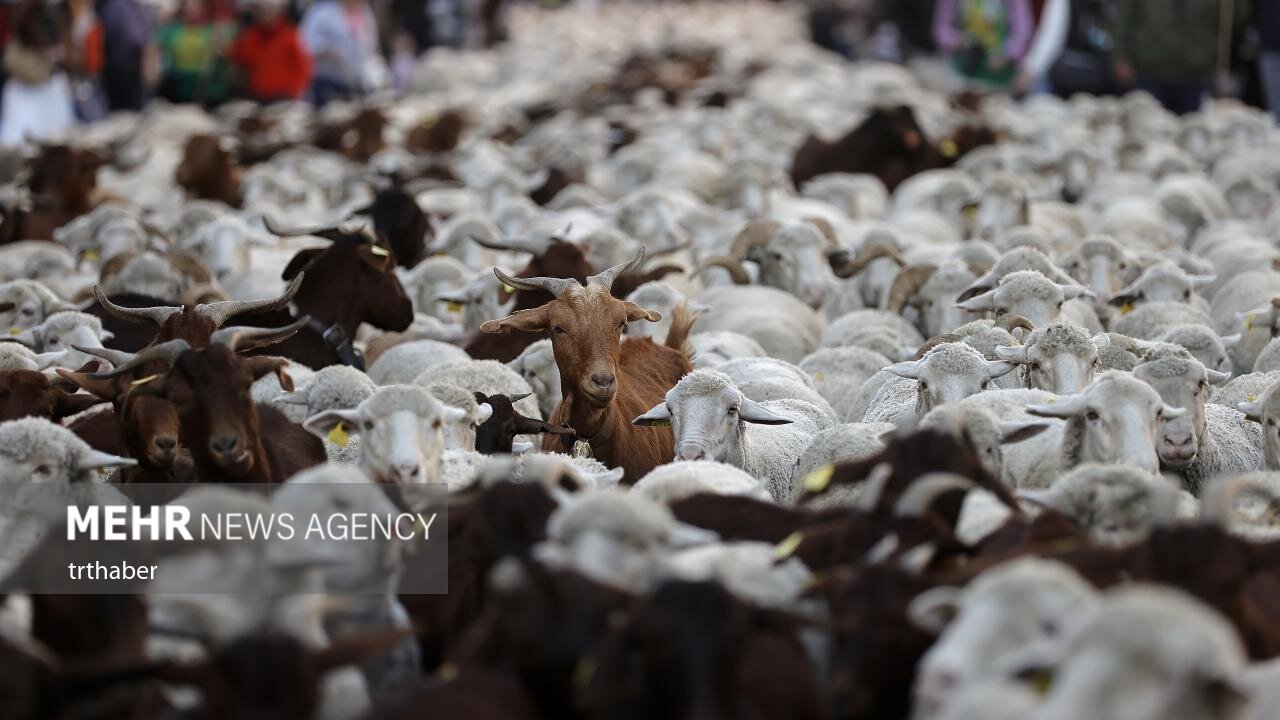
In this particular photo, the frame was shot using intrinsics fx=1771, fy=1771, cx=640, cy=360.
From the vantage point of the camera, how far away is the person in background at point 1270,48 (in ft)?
57.7

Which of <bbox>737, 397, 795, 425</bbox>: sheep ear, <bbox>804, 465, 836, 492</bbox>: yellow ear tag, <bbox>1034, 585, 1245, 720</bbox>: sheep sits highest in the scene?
<bbox>1034, 585, 1245, 720</bbox>: sheep

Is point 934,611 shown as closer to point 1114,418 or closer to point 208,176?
point 1114,418

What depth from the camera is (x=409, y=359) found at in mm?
8469

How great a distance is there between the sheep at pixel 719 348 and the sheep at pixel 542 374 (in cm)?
70

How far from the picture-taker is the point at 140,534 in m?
5.12

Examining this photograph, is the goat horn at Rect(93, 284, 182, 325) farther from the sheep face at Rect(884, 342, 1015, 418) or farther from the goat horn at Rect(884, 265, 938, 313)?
the goat horn at Rect(884, 265, 938, 313)

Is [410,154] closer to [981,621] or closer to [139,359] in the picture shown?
[139,359]

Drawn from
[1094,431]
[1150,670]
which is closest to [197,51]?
[1094,431]

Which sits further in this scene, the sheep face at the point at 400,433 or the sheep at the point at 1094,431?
the sheep at the point at 1094,431

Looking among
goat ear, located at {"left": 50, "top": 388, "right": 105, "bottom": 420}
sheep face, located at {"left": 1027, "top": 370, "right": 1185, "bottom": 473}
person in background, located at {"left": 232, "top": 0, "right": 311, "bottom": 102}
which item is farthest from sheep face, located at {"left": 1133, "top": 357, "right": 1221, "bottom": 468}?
person in background, located at {"left": 232, "top": 0, "right": 311, "bottom": 102}

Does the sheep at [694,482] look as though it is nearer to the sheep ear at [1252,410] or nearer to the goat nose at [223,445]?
the goat nose at [223,445]

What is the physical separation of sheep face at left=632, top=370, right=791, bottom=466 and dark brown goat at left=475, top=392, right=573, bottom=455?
1.31ft

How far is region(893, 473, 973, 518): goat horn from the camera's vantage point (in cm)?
470

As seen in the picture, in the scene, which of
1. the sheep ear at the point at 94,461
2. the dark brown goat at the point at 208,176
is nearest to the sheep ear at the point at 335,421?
the sheep ear at the point at 94,461
